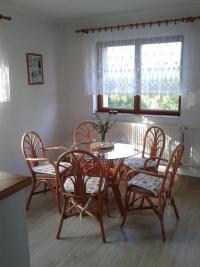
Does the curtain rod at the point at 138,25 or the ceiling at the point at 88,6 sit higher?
the ceiling at the point at 88,6

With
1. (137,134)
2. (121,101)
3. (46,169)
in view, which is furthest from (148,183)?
(121,101)

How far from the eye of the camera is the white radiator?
3.95 metres

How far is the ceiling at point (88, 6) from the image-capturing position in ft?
11.0

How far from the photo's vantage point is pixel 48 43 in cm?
430

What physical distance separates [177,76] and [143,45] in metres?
0.67

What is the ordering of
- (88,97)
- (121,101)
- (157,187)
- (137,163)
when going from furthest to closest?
1. (88,97)
2. (121,101)
3. (137,163)
4. (157,187)

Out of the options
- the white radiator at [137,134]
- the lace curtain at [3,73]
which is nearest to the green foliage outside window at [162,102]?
the white radiator at [137,134]

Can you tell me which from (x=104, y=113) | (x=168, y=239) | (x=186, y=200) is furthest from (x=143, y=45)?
(x=168, y=239)

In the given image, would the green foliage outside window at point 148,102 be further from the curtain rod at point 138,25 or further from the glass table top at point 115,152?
the glass table top at point 115,152

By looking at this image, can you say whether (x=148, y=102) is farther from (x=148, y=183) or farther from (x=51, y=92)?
(x=148, y=183)

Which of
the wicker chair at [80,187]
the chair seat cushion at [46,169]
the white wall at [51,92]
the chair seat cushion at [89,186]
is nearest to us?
the wicker chair at [80,187]

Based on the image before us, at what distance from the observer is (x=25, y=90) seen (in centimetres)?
390

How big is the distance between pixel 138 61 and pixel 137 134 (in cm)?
107

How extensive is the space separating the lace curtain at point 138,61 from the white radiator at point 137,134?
19.3 inches
